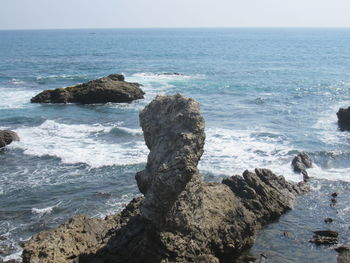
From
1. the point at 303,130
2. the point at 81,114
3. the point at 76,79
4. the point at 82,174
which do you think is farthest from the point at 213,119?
the point at 76,79

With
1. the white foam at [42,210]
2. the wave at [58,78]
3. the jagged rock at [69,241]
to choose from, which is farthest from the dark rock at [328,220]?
the wave at [58,78]

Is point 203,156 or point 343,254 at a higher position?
point 203,156

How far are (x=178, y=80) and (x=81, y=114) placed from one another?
2828cm

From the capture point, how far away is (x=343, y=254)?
19.8 m

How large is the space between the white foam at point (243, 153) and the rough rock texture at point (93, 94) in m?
19.6

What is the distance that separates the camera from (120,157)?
34500 millimetres

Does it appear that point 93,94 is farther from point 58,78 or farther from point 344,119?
point 344,119

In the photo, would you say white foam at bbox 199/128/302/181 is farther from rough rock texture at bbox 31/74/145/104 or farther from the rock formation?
Answer: rough rock texture at bbox 31/74/145/104

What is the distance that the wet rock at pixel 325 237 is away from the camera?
21203mm

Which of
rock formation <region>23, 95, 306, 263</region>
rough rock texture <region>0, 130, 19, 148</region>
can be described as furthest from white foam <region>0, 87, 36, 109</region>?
rock formation <region>23, 95, 306, 263</region>

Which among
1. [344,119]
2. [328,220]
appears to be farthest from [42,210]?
[344,119]

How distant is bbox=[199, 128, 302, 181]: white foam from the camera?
105 feet

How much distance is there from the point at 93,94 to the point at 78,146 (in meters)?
21.0

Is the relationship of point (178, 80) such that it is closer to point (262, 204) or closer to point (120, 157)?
point (120, 157)
